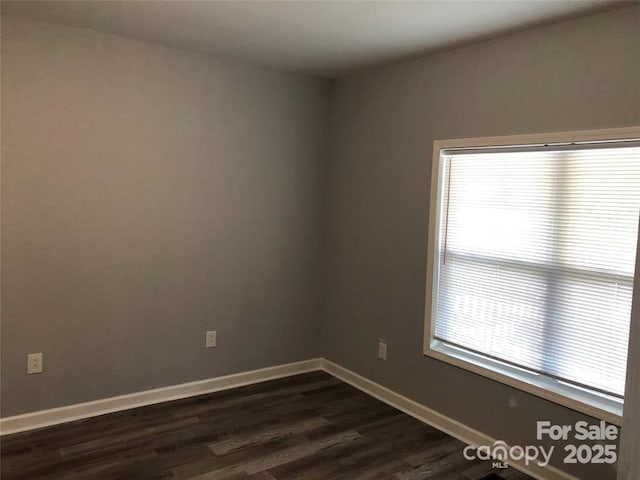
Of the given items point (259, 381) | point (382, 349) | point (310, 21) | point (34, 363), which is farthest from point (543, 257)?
point (34, 363)

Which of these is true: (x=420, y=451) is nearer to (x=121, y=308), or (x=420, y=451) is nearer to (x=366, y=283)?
(x=366, y=283)

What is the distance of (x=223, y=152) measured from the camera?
363 centimetres

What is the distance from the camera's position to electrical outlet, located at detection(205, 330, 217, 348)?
3699mm

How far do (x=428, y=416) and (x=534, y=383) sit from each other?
84 cm

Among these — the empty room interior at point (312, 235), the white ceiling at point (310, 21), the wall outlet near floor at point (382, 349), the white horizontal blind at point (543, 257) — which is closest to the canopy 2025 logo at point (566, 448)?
the empty room interior at point (312, 235)

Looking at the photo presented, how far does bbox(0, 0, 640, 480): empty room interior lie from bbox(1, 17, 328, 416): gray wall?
0.02 m

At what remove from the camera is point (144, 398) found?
3.44 m

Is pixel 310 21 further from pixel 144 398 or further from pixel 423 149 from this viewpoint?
pixel 144 398

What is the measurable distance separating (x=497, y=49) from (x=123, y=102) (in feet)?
7.41

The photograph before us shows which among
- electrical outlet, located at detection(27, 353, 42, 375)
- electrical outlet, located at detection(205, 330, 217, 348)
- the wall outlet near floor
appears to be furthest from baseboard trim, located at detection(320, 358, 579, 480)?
electrical outlet, located at detection(27, 353, 42, 375)

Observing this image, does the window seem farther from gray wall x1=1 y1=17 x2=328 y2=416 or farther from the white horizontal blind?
gray wall x1=1 y1=17 x2=328 y2=416

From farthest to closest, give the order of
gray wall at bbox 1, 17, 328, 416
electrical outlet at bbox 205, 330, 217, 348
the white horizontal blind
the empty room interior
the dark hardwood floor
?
electrical outlet at bbox 205, 330, 217, 348
gray wall at bbox 1, 17, 328, 416
the dark hardwood floor
the empty room interior
the white horizontal blind

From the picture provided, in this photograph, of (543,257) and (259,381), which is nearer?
(543,257)

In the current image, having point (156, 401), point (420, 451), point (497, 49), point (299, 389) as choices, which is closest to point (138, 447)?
point (156, 401)
